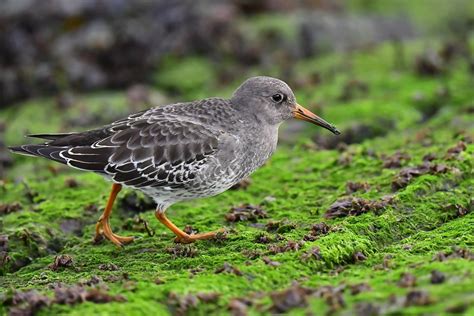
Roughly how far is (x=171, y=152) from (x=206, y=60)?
423 inches

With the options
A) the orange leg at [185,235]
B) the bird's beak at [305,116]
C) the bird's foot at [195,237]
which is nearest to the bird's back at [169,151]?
the orange leg at [185,235]

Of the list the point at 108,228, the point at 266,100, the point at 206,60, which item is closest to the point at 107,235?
the point at 108,228

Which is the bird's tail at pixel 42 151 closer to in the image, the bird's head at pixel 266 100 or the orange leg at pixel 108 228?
the orange leg at pixel 108 228

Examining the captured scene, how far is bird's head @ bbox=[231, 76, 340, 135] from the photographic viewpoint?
1066 cm

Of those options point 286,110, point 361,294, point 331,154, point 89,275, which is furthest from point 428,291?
point 331,154

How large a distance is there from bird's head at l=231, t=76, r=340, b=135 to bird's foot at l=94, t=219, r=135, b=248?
2.37 m

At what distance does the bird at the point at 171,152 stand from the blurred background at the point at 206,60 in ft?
15.0

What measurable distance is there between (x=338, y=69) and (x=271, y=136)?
821 centimetres

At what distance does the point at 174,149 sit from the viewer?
9852mm

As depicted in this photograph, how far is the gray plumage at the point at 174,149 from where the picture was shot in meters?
9.77

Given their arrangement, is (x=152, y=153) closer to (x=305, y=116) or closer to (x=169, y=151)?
(x=169, y=151)

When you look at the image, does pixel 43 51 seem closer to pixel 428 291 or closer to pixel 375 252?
pixel 375 252

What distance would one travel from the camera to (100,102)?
17578mm

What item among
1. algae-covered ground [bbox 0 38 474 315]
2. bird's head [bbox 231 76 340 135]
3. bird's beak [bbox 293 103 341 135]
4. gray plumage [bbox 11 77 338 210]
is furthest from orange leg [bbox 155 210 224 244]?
bird's beak [bbox 293 103 341 135]
